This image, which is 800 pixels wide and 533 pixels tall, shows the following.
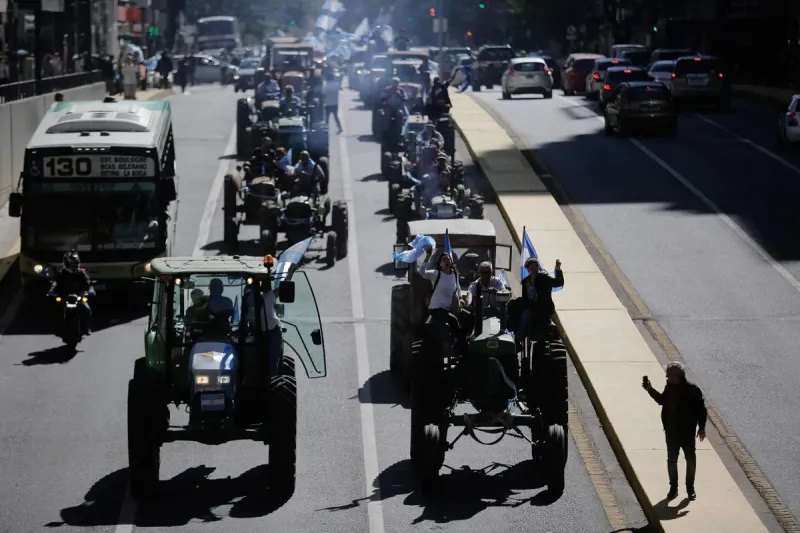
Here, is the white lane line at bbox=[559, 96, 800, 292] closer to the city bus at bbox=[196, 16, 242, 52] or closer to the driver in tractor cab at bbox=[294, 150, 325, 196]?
the driver in tractor cab at bbox=[294, 150, 325, 196]

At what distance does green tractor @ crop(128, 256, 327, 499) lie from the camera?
1580 centimetres

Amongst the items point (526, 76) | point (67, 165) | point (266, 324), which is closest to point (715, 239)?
point (67, 165)

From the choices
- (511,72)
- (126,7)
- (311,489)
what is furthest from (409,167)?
(126,7)

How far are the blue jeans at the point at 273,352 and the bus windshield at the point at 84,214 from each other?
11.3 metres

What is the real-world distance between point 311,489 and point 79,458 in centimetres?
308

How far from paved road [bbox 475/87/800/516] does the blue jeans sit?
592cm

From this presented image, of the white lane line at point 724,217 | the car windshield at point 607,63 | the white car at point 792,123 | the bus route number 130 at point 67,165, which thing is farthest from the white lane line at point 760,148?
the bus route number 130 at point 67,165

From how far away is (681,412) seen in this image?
16.2m

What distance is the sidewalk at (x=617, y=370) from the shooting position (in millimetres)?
16203

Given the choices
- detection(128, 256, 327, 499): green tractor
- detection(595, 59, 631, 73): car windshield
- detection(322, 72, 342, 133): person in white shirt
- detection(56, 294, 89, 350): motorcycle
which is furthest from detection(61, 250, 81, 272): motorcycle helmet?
detection(595, 59, 631, 73): car windshield

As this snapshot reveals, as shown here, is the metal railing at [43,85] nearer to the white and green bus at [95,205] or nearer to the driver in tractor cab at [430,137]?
the driver in tractor cab at [430,137]

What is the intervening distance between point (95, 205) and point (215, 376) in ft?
39.1

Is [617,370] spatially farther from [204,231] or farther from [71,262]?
[204,231]

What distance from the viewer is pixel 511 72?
60.8 metres
